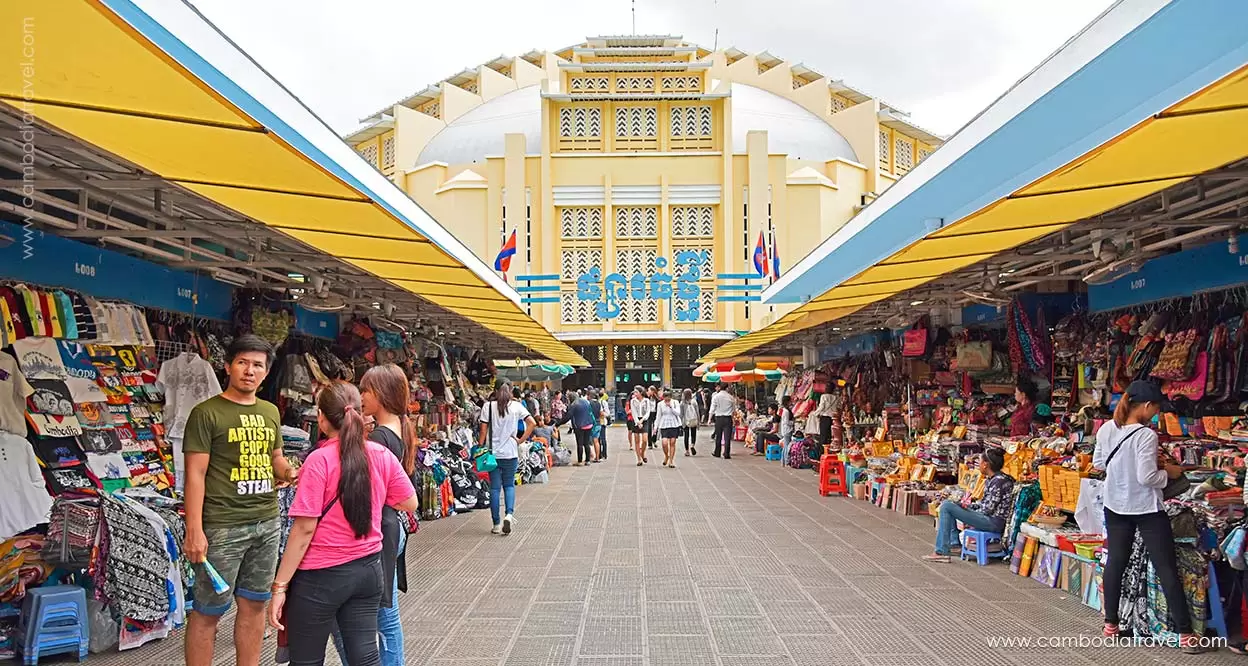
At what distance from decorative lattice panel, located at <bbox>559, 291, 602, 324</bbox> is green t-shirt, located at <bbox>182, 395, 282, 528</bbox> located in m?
29.0

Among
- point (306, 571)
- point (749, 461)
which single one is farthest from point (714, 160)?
point (306, 571)

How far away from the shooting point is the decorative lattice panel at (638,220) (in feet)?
108

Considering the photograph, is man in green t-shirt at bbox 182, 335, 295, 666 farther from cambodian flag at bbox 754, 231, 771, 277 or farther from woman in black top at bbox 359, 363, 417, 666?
cambodian flag at bbox 754, 231, 771, 277

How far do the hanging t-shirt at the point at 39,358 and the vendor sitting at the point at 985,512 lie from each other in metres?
6.16

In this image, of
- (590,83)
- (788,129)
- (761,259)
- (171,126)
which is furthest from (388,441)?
(788,129)

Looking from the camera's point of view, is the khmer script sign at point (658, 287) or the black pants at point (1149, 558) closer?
the black pants at point (1149, 558)

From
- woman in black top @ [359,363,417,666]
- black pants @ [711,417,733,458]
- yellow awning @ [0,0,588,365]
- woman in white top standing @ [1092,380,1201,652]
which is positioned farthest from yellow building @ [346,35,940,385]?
woman in black top @ [359,363,417,666]

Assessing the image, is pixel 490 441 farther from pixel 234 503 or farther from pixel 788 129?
pixel 788 129

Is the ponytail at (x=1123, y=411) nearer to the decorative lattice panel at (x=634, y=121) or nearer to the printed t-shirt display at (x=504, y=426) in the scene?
the printed t-shirt display at (x=504, y=426)

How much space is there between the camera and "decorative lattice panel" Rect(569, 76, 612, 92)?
34562 millimetres

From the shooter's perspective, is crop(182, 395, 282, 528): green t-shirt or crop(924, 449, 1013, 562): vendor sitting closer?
crop(182, 395, 282, 528): green t-shirt

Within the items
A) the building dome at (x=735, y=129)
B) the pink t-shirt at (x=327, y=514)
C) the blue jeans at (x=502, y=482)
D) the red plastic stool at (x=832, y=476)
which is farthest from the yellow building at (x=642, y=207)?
the pink t-shirt at (x=327, y=514)

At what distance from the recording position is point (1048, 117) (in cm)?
686

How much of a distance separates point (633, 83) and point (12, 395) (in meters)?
31.5
